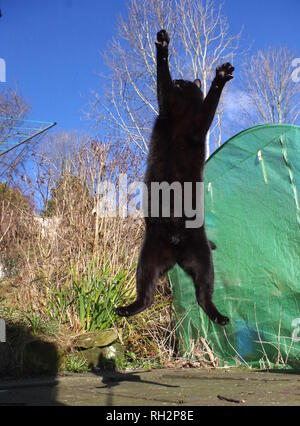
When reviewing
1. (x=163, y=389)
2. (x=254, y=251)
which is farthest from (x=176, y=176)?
(x=254, y=251)

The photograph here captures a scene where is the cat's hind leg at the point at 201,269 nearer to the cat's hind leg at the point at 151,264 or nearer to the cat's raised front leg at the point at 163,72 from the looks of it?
the cat's hind leg at the point at 151,264

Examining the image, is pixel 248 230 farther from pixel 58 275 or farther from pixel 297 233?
pixel 58 275

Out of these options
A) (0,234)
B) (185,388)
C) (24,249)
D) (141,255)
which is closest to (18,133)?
(0,234)

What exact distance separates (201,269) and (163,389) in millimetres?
1591

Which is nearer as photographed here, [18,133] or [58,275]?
[58,275]

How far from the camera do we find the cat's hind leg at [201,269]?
2205 mm

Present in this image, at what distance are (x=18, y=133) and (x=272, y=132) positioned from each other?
6397 millimetres

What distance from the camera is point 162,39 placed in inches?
74.5

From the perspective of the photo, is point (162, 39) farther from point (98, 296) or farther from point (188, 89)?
point (98, 296)

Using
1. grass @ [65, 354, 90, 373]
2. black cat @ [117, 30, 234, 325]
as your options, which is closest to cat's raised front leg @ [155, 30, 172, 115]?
black cat @ [117, 30, 234, 325]

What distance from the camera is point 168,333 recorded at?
17.4 ft

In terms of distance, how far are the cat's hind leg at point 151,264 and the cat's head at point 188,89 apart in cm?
69

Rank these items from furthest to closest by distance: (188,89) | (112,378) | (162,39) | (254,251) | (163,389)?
(254,251), (112,378), (163,389), (188,89), (162,39)
